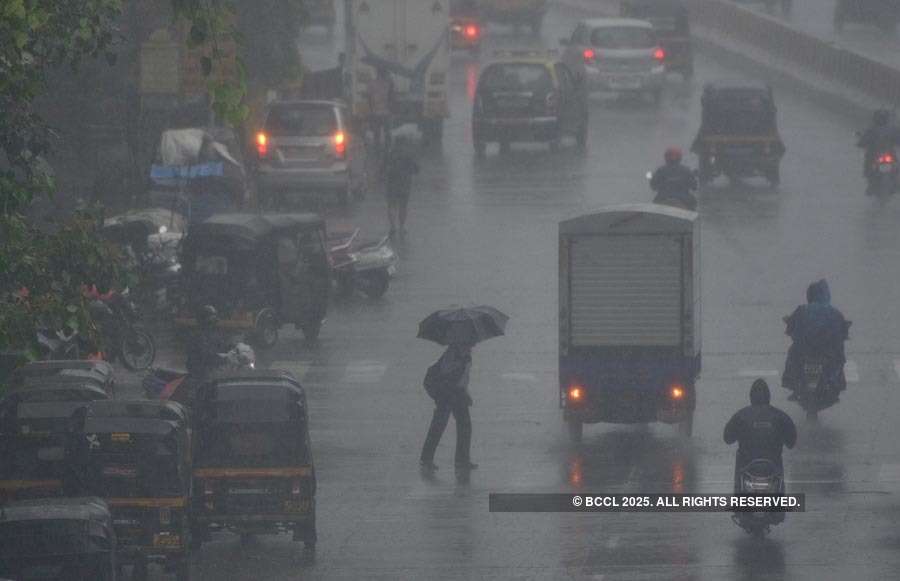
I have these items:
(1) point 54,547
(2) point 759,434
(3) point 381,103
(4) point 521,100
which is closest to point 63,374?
(1) point 54,547

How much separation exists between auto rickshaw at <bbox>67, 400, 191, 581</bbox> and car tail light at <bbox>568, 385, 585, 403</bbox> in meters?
6.35

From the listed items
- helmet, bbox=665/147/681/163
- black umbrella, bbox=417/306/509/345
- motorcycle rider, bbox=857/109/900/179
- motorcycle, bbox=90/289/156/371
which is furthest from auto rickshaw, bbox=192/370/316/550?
motorcycle rider, bbox=857/109/900/179

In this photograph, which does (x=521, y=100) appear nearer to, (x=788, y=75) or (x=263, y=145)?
(x=263, y=145)

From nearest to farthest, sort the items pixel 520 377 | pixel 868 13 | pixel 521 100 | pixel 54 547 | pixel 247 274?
pixel 54 547 → pixel 520 377 → pixel 247 274 → pixel 521 100 → pixel 868 13

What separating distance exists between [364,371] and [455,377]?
5.68m

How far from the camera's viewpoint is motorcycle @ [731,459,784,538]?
61.4ft

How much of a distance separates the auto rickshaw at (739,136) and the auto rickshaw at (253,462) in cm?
2416

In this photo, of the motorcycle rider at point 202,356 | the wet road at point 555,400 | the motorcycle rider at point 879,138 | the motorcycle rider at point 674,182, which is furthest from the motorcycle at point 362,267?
the motorcycle rider at point 879,138

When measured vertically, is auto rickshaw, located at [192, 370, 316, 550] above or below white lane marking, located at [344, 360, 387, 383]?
above

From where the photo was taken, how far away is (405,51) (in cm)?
4594

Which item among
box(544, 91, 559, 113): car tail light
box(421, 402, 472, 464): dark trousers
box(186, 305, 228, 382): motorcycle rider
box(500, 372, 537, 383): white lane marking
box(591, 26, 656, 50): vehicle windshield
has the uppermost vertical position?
box(591, 26, 656, 50): vehicle windshield

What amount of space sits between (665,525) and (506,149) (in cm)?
2802

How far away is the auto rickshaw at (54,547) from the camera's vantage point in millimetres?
15594

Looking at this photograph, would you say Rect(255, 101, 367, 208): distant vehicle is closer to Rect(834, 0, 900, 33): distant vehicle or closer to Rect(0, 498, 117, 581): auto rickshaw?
Rect(0, 498, 117, 581): auto rickshaw
